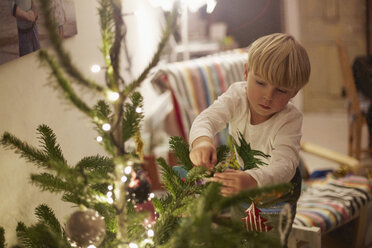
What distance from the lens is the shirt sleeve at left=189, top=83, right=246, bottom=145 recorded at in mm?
779

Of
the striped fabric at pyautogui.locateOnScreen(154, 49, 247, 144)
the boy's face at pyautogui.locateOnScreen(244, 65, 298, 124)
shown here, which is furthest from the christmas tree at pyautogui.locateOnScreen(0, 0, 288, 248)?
the striped fabric at pyautogui.locateOnScreen(154, 49, 247, 144)

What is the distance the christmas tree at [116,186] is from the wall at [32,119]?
0.08m

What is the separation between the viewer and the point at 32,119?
1019 mm

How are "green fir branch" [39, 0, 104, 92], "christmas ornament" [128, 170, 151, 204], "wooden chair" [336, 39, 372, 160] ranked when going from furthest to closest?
"wooden chair" [336, 39, 372, 160] → "christmas ornament" [128, 170, 151, 204] → "green fir branch" [39, 0, 104, 92]

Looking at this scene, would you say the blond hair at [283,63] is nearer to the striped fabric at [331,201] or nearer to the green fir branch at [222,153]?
the green fir branch at [222,153]

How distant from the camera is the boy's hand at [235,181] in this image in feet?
2.17

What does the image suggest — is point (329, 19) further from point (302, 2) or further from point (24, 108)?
point (24, 108)

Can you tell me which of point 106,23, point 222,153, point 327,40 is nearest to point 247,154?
point 222,153

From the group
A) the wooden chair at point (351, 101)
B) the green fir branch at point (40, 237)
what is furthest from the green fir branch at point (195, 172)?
the wooden chair at point (351, 101)

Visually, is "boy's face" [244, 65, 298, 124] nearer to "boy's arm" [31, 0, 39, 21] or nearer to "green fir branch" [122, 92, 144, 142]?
"green fir branch" [122, 92, 144, 142]

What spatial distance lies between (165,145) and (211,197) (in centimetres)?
181

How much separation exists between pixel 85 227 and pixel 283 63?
0.41 metres

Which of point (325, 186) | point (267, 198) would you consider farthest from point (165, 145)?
point (267, 198)

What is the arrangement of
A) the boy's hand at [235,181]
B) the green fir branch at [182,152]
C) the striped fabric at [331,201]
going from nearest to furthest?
the boy's hand at [235,181]
the green fir branch at [182,152]
the striped fabric at [331,201]
